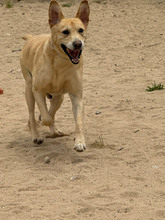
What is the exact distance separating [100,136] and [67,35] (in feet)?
5.09

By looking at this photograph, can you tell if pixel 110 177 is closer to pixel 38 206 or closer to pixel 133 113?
pixel 38 206

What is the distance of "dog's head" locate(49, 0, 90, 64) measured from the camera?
6139 millimetres

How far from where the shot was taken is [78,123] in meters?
6.49

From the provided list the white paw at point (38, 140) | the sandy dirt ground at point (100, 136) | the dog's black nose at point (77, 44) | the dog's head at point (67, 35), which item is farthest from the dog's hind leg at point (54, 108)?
the dog's black nose at point (77, 44)

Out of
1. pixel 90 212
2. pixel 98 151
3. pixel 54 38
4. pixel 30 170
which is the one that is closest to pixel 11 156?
pixel 30 170

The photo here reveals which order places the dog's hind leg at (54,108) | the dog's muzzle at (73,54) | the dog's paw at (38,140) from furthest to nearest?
the dog's hind leg at (54,108) → the dog's paw at (38,140) → the dog's muzzle at (73,54)

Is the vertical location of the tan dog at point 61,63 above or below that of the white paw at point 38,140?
above

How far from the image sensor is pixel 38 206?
5027 mm

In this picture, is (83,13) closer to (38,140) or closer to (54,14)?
(54,14)

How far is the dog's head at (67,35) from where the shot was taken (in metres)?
6.14

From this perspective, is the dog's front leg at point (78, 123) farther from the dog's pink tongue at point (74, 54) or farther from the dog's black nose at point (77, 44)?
the dog's black nose at point (77, 44)

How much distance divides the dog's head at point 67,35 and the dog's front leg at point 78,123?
2.01ft

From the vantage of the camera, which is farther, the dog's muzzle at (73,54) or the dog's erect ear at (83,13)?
the dog's erect ear at (83,13)

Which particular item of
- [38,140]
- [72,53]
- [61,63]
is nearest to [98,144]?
[38,140]
